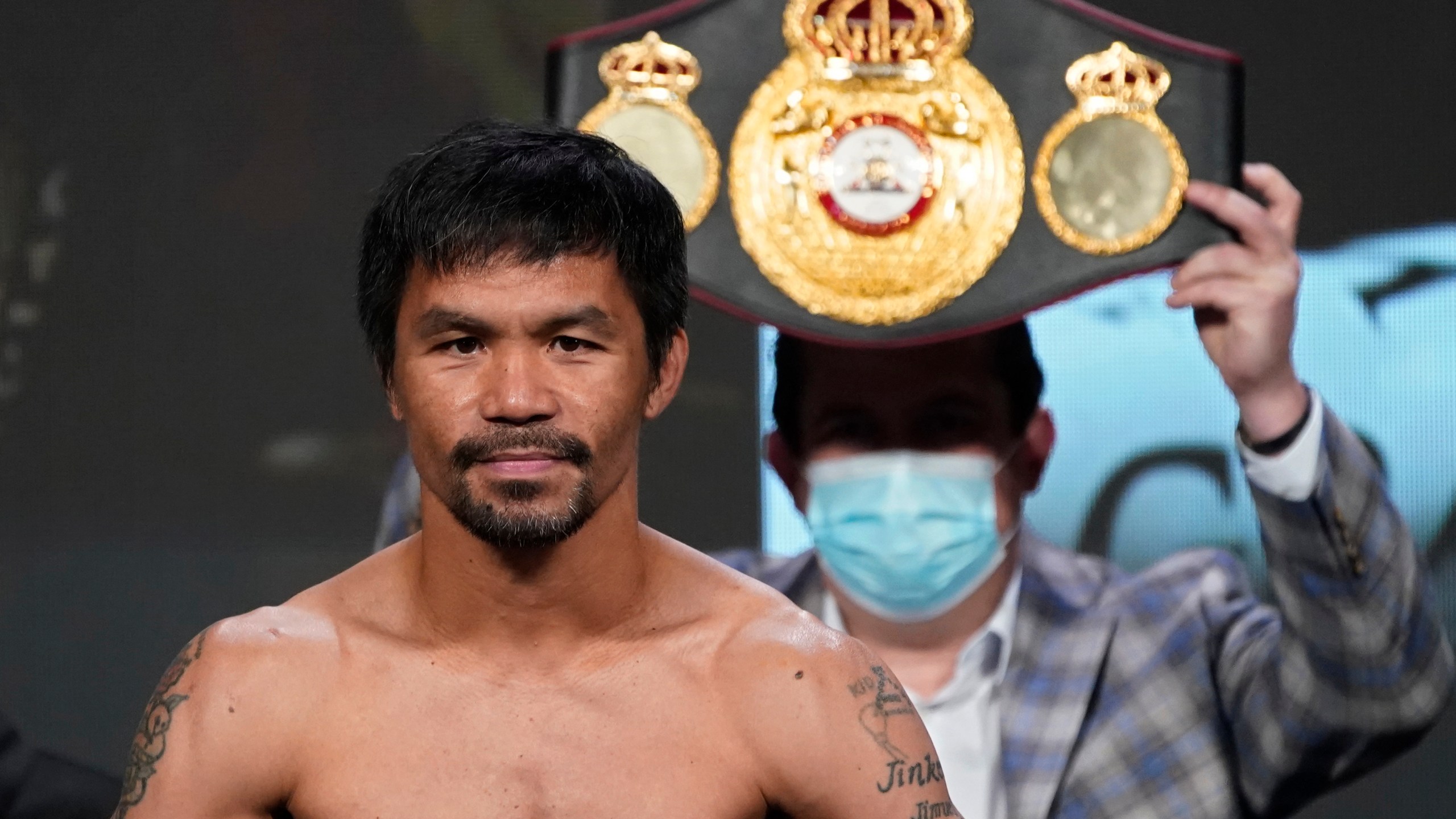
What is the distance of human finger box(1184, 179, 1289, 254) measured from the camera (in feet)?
9.73

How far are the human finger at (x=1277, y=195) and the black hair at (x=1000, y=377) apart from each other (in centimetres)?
54

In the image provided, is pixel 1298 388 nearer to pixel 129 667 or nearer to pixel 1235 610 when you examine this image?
pixel 1235 610

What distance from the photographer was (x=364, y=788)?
6.29 feet

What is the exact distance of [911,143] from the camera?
9.96 feet

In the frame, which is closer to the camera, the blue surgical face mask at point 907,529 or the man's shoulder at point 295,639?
the man's shoulder at point 295,639

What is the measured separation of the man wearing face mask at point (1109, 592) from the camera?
9.75 ft

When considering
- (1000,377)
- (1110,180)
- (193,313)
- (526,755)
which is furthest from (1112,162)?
(193,313)

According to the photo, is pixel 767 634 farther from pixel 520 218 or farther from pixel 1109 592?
pixel 1109 592

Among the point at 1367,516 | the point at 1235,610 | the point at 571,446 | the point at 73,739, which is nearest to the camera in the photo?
the point at 571,446

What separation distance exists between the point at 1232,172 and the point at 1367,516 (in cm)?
60

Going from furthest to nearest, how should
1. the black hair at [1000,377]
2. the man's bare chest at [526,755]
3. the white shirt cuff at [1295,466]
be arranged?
the black hair at [1000,377]
the white shirt cuff at [1295,466]
the man's bare chest at [526,755]

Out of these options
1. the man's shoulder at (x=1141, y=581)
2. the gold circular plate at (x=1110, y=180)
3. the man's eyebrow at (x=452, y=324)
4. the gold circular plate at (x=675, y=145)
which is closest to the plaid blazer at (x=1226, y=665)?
the man's shoulder at (x=1141, y=581)

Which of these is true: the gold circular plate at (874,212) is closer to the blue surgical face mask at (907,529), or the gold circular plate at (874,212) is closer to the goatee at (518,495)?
the blue surgical face mask at (907,529)

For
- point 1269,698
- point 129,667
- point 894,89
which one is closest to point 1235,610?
point 1269,698
